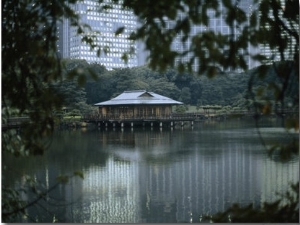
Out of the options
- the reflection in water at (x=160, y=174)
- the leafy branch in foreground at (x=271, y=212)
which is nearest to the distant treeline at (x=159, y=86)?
the reflection in water at (x=160, y=174)

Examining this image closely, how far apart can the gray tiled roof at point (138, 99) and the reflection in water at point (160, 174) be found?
20 cm

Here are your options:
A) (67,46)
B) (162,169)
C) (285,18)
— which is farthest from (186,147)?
(285,18)

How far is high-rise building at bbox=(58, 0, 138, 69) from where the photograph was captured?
1.97 meters

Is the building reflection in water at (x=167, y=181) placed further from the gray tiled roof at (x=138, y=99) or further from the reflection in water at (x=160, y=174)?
the gray tiled roof at (x=138, y=99)

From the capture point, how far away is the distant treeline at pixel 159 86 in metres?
1.97

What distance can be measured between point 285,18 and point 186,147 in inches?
55.9

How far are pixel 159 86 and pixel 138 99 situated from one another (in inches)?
11.2

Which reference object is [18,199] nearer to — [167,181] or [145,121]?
[167,181]

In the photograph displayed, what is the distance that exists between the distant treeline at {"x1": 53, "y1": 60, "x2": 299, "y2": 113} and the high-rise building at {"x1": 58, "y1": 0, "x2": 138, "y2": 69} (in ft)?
0.18

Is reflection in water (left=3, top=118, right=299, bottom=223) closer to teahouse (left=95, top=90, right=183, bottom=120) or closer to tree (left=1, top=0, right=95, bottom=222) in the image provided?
teahouse (left=95, top=90, right=183, bottom=120)

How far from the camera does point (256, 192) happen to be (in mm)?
2461

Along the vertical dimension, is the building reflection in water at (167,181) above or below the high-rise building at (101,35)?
below

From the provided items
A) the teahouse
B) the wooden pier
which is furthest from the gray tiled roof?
the wooden pier

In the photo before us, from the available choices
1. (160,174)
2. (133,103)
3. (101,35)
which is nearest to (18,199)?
(101,35)
